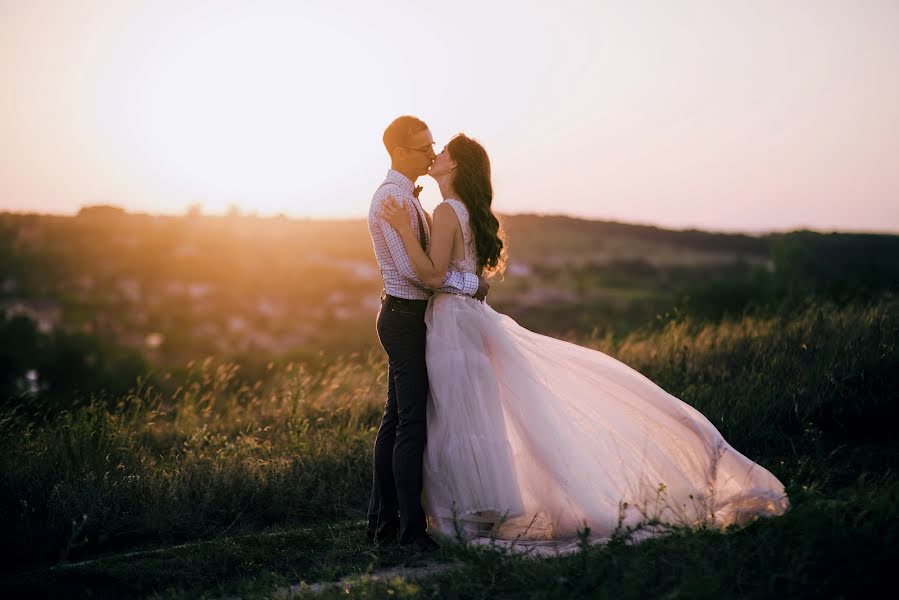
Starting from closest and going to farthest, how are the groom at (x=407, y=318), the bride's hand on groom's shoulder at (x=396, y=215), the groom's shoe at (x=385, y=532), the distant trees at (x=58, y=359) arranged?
1. the bride's hand on groom's shoulder at (x=396, y=215)
2. the groom at (x=407, y=318)
3. the groom's shoe at (x=385, y=532)
4. the distant trees at (x=58, y=359)

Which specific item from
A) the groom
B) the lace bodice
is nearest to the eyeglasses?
the groom

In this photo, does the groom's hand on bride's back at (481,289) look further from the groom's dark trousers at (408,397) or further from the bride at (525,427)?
the groom's dark trousers at (408,397)

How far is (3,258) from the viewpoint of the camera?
2028 inches

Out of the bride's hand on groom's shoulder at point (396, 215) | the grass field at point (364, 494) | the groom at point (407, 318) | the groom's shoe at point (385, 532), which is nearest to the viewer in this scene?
the grass field at point (364, 494)

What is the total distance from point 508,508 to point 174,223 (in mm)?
56154

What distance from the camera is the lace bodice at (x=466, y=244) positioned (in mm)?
4629

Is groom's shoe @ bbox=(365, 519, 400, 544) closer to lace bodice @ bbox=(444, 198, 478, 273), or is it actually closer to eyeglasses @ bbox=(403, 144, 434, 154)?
lace bodice @ bbox=(444, 198, 478, 273)

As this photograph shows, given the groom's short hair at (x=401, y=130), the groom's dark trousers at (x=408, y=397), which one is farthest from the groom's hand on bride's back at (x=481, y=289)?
the groom's short hair at (x=401, y=130)

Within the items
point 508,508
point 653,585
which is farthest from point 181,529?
point 653,585

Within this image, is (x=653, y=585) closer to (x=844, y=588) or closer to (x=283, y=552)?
(x=844, y=588)

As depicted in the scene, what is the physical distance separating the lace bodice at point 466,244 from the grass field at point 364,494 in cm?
171

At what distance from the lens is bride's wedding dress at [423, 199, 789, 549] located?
14.3ft

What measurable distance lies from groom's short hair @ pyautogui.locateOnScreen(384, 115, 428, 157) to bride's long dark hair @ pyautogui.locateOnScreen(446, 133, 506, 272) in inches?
9.9

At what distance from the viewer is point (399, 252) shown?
4.53 metres
